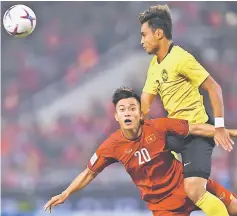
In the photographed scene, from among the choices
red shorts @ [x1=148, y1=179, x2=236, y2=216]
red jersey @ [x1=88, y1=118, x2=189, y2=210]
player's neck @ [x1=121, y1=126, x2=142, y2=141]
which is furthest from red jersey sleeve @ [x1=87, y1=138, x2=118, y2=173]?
red shorts @ [x1=148, y1=179, x2=236, y2=216]

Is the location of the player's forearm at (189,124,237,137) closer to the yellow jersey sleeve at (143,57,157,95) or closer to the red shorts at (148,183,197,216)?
the red shorts at (148,183,197,216)

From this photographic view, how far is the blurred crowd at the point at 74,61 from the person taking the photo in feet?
28.4

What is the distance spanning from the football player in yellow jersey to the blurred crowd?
3.34 meters

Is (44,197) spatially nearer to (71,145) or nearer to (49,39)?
(71,145)

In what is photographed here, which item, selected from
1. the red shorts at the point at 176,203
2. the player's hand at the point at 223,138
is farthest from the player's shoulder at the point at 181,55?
the red shorts at the point at 176,203

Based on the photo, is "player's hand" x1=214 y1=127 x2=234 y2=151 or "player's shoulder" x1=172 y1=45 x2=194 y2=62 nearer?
"player's hand" x1=214 y1=127 x2=234 y2=151

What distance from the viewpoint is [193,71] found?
4996mm

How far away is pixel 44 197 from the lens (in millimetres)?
8500

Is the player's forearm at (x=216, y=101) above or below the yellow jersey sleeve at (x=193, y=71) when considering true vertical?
below

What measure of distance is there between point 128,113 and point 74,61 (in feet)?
13.3

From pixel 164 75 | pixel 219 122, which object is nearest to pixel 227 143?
pixel 219 122

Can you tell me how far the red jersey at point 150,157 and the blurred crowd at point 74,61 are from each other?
348cm

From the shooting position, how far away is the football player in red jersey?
4.90m

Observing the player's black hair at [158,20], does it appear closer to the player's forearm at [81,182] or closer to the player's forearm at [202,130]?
the player's forearm at [202,130]
